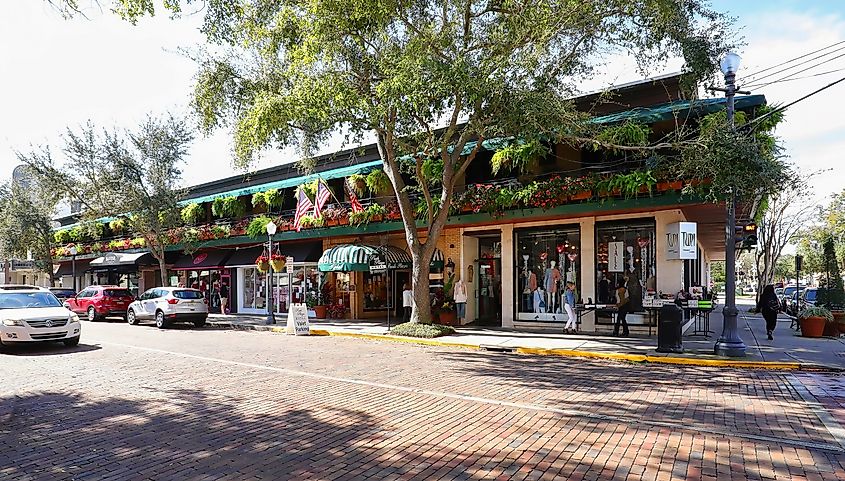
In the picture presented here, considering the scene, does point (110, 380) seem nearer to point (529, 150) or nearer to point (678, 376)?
point (678, 376)

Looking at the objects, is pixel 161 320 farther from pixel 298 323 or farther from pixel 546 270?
pixel 546 270

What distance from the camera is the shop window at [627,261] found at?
57.6 ft

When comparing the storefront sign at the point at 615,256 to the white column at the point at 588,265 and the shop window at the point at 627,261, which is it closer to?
the shop window at the point at 627,261

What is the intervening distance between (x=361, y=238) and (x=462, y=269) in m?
5.47

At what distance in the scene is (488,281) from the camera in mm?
22094

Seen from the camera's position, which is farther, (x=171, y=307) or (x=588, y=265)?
(x=171, y=307)

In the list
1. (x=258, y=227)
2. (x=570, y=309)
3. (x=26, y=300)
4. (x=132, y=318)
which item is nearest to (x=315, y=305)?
(x=258, y=227)

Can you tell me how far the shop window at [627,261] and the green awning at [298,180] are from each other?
8.94m

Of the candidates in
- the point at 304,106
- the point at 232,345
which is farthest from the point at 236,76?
the point at 232,345

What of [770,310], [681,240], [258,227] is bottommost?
[770,310]

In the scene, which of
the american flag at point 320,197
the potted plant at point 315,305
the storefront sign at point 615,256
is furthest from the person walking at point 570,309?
the potted plant at point 315,305

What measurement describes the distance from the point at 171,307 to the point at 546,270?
14.3 m

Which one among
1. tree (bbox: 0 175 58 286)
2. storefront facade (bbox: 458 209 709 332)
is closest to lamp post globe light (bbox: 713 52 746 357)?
storefront facade (bbox: 458 209 709 332)

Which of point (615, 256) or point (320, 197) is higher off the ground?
point (320, 197)
